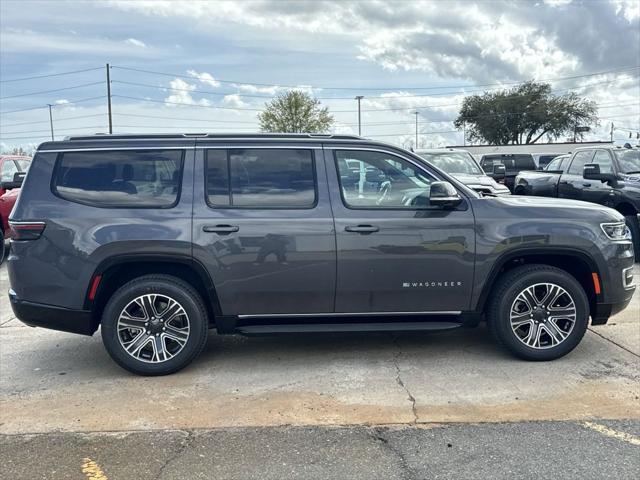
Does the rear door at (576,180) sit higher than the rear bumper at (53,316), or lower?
higher

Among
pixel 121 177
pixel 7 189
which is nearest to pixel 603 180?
pixel 121 177

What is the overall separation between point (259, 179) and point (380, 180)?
1.02m

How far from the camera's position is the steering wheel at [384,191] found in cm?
480

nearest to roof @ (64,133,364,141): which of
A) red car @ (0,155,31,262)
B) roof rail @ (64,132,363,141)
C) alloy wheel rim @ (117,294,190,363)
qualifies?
roof rail @ (64,132,363,141)

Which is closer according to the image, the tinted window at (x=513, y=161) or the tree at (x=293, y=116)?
the tinted window at (x=513, y=161)

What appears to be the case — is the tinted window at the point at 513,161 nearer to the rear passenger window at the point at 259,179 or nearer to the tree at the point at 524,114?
the rear passenger window at the point at 259,179

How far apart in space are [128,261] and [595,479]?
3566 mm

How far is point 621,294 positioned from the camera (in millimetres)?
4930

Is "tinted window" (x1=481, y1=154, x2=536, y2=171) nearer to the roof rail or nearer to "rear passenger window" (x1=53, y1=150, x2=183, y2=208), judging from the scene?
the roof rail

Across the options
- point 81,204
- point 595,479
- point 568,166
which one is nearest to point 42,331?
point 81,204

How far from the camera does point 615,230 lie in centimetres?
496

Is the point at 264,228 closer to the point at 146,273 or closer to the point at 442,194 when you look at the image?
the point at 146,273

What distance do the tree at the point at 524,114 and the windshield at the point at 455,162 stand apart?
52.5 m

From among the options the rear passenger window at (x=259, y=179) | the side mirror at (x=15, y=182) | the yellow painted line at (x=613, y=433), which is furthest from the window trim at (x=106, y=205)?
the side mirror at (x=15, y=182)
